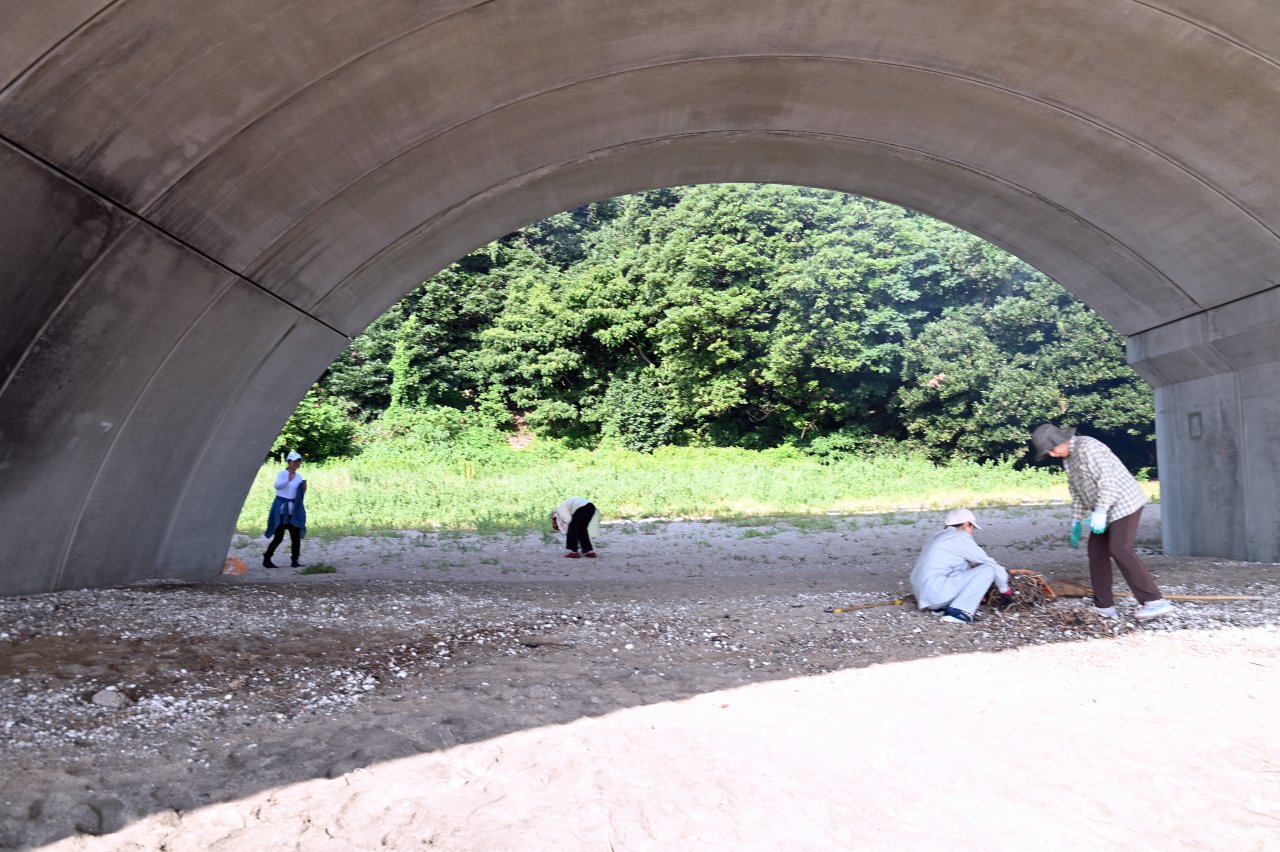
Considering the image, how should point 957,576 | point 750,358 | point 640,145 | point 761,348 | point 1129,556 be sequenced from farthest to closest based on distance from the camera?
point 761,348 → point 750,358 → point 640,145 → point 957,576 → point 1129,556

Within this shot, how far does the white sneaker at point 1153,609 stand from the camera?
7.04 m

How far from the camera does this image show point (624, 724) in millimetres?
4625

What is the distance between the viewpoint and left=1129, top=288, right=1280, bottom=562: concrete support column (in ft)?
30.2

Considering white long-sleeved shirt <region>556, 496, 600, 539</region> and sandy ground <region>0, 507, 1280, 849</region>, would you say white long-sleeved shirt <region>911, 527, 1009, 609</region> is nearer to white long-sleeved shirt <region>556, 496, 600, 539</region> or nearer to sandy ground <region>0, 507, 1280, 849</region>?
sandy ground <region>0, 507, 1280, 849</region>

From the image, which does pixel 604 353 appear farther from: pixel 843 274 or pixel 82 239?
pixel 82 239

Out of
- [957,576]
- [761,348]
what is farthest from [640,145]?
[761,348]

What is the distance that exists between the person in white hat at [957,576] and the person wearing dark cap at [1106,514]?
2.36ft

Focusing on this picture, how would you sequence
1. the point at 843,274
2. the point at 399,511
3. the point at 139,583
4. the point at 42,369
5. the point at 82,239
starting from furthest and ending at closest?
1. the point at 843,274
2. the point at 399,511
3. the point at 139,583
4. the point at 42,369
5. the point at 82,239

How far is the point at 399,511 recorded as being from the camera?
65.0 feet

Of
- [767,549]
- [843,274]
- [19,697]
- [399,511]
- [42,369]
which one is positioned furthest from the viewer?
[843,274]

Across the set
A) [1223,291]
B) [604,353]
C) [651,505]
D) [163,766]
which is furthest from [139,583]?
[604,353]

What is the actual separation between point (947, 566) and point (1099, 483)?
52.6 inches

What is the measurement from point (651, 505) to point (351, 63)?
16197mm

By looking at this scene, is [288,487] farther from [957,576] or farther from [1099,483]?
[1099,483]
